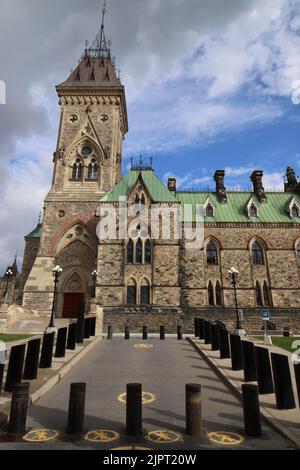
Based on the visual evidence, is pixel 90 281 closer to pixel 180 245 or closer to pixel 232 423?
pixel 180 245

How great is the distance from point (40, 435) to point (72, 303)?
900 inches

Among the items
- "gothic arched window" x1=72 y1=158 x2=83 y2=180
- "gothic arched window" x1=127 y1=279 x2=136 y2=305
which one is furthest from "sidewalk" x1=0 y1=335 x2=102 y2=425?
"gothic arched window" x1=72 y1=158 x2=83 y2=180

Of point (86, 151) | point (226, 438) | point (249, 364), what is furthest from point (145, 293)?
point (226, 438)

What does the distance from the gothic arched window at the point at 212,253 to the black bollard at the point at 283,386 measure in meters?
21.8

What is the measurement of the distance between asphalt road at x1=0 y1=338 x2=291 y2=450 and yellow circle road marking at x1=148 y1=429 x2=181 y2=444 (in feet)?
0.06

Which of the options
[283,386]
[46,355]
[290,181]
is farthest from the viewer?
[290,181]

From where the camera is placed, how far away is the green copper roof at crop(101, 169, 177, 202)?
2694 centimetres

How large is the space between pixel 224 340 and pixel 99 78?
116 feet

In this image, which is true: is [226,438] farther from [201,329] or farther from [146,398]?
[201,329]

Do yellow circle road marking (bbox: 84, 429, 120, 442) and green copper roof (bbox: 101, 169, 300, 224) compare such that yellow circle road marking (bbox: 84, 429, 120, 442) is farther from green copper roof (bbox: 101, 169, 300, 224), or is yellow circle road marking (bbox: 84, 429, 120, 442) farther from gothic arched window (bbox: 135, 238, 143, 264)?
green copper roof (bbox: 101, 169, 300, 224)

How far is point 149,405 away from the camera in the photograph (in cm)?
632

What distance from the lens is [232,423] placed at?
5.49 meters

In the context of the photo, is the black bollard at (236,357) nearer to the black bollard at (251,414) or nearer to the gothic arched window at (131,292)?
the black bollard at (251,414)

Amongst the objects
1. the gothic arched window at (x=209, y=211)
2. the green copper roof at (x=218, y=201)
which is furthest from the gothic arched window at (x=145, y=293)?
the gothic arched window at (x=209, y=211)
